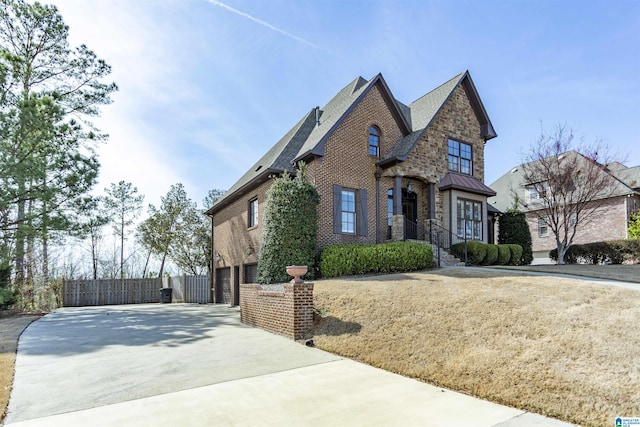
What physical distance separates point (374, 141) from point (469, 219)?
571cm

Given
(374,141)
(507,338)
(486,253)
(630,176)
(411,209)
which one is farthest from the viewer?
(630,176)

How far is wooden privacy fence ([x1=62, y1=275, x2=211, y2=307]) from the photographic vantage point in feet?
72.0

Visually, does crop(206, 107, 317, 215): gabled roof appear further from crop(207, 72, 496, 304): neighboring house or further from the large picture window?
the large picture window

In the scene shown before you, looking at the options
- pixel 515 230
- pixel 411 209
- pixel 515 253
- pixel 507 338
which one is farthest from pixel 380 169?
pixel 507 338

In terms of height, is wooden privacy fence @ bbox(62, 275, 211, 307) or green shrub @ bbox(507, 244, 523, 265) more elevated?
green shrub @ bbox(507, 244, 523, 265)

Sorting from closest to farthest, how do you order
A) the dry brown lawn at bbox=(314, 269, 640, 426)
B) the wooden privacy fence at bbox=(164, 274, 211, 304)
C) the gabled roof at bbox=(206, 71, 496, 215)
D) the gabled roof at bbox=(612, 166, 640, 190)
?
1. the dry brown lawn at bbox=(314, 269, 640, 426)
2. the gabled roof at bbox=(206, 71, 496, 215)
3. the wooden privacy fence at bbox=(164, 274, 211, 304)
4. the gabled roof at bbox=(612, 166, 640, 190)

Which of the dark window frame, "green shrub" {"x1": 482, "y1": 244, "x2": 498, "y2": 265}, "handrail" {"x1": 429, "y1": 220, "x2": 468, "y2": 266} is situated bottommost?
"green shrub" {"x1": 482, "y1": 244, "x2": 498, "y2": 265}

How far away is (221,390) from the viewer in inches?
210

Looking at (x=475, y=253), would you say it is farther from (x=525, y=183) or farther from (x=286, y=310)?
(x=525, y=183)

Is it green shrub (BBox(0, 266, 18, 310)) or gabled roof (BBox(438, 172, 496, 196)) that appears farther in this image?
gabled roof (BBox(438, 172, 496, 196))

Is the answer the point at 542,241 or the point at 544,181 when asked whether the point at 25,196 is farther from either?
the point at 542,241

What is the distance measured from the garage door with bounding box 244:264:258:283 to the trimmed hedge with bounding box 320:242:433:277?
4744 mm

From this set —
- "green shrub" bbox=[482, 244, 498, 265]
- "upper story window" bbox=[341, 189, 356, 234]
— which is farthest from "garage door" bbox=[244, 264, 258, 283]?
"green shrub" bbox=[482, 244, 498, 265]

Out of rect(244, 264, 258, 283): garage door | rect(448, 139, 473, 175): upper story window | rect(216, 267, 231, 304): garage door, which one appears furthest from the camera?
rect(216, 267, 231, 304): garage door
